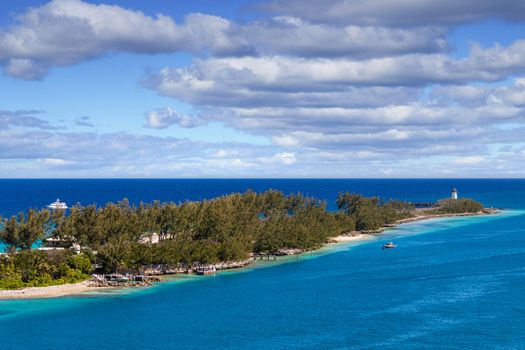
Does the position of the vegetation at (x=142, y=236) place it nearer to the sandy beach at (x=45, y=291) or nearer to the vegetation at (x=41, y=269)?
the vegetation at (x=41, y=269)

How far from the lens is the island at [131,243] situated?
89750mm

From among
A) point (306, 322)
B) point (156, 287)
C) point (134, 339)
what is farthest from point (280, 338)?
point (156, 287)

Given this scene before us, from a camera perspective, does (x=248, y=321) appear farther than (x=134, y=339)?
Yes

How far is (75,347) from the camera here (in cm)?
6397

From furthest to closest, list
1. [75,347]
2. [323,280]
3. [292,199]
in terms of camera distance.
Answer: [292,199] < [323,280] < [75,347]

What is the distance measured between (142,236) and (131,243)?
15935 millimetres

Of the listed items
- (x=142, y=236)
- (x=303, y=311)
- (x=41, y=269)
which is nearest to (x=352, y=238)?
(x=142, y=236)

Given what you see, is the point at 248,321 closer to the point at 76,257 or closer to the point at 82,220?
the point at 76,257

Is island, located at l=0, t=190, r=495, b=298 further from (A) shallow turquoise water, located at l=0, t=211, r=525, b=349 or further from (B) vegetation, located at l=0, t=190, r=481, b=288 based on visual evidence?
(A) shallow turquoise water, located at l=0, t=211, r=525, b=349

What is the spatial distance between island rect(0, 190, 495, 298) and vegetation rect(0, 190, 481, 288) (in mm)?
131

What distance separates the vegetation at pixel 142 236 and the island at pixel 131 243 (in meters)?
0.13

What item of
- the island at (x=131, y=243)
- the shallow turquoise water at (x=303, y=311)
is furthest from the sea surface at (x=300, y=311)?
the island at (x=131, y=243)

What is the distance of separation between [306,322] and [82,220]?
47798 mm

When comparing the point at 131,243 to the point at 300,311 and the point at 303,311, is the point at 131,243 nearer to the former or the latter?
the point at 300,311
